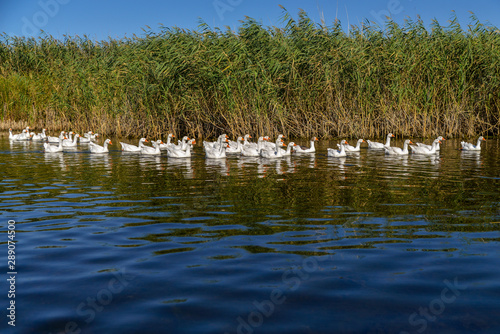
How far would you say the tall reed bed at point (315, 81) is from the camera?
26406 millimetres

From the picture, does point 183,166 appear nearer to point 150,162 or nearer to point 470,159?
point 150,162

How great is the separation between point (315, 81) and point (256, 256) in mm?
21183

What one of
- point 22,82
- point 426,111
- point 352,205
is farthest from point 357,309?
point 22,82

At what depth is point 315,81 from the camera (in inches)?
1064

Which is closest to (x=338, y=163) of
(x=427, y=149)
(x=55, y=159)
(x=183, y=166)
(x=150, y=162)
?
(x=427, y=149)

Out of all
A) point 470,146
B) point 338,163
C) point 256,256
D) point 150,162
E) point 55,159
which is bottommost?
point 256,256

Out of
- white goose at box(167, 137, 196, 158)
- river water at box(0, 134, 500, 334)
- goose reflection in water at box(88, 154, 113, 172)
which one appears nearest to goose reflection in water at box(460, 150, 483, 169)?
river water at box(0, 134, 500, 334)

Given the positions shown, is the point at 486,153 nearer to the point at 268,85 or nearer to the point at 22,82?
the point at 268,85

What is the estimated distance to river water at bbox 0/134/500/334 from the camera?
4961 millimetres

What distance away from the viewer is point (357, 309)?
5102 mm

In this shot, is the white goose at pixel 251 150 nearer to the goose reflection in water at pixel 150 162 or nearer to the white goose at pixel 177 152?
the white goose at pixel 177 152

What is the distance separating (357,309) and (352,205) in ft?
17.7

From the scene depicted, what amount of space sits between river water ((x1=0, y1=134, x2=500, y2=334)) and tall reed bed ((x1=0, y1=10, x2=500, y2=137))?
13.6 m

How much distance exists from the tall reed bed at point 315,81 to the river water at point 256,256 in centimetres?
1356
